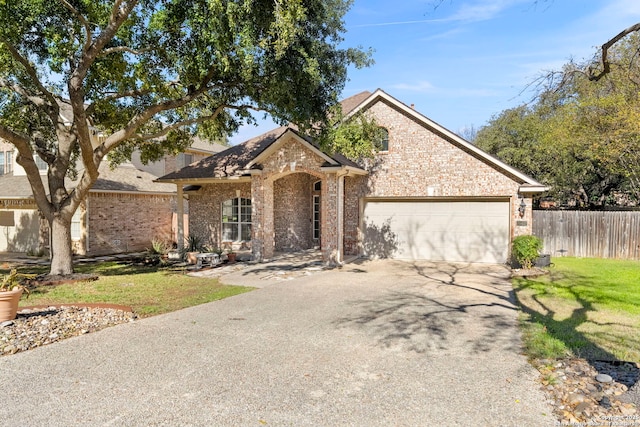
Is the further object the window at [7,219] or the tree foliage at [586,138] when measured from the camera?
the window at [7,219]

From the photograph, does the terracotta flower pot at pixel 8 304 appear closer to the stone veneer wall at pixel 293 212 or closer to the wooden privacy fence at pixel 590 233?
the stone veneer wall at pixel 293 212

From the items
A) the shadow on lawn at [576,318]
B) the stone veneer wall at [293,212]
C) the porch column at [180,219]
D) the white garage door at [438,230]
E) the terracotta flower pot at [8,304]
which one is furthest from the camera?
the stone veneer wall at [293,212]

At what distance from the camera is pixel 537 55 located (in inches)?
278

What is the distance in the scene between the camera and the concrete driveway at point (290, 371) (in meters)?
4.21

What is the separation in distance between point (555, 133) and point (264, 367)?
20.2m

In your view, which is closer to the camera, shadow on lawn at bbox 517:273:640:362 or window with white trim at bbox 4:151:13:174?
shadow on lawn at bbox 517:273:640:362

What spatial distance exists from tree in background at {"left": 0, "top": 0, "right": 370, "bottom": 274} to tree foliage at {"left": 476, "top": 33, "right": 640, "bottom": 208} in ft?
19.4

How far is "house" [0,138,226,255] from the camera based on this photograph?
17984 mm

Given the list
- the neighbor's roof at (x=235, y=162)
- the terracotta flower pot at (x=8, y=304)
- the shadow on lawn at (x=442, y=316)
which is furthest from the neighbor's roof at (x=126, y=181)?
the shadow on lawn at (x=442, y=316)

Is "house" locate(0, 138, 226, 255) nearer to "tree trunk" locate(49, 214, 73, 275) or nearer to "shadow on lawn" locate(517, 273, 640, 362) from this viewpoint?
Answer: "tree trunk" locate(49, 214, 73, 275)

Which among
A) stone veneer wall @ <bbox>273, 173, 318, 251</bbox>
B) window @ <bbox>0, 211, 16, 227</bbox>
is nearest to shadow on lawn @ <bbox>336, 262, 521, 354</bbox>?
stone veneer wall @ <bbox>273, 173, 318, 251</bbox>

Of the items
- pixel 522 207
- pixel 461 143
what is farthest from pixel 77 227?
pixel 522 207

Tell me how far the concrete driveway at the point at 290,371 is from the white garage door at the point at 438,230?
249 inches

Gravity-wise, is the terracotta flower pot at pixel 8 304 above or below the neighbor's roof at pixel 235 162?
below
